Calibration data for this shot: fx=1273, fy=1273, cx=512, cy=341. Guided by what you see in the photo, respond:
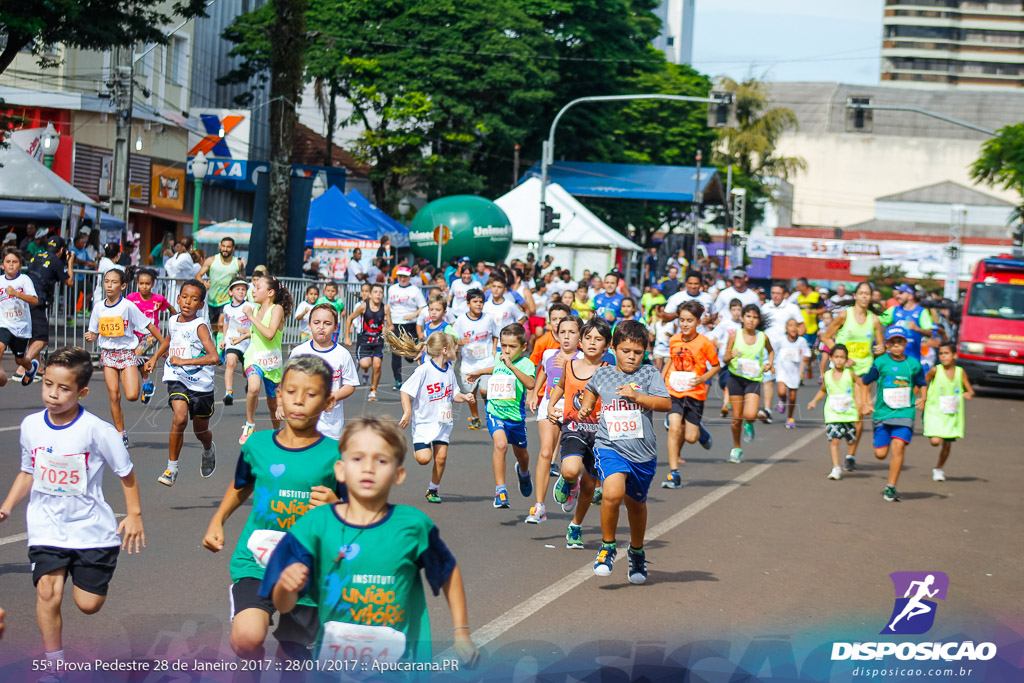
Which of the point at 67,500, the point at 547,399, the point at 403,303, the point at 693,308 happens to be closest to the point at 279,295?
the point at 547,399

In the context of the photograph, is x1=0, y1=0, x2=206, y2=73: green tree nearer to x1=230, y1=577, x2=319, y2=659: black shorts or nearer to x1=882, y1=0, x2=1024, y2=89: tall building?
x1=230, y1=577, x2=319, y2=659: black shorts

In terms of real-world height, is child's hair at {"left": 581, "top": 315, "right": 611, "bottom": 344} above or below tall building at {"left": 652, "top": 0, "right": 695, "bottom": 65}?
below

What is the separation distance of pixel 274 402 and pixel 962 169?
4060 inches

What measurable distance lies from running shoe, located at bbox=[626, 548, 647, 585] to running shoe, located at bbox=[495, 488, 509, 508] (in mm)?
2347

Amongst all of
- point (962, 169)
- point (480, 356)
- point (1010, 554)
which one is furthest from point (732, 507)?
point (962, 169)

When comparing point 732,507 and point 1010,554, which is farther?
point 732,507

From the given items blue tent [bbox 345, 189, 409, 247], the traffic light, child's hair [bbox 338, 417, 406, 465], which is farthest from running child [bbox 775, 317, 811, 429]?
blue tent [bbox 345, 189, 409, 247]

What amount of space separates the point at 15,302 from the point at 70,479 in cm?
1065

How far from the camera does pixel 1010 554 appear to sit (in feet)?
30.5

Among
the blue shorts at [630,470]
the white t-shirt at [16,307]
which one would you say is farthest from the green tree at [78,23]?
the blue shorts at [630,470]

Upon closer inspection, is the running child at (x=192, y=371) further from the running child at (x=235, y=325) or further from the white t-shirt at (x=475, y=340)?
the white t-shirt at (x=475, y=340)

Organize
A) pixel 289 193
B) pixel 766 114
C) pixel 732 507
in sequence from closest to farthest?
pixel 732 507
pixel 289 193
pixel 766 114

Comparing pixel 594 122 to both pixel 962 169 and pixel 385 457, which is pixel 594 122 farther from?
pixel 962 169

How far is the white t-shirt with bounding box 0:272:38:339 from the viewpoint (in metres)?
14.8
